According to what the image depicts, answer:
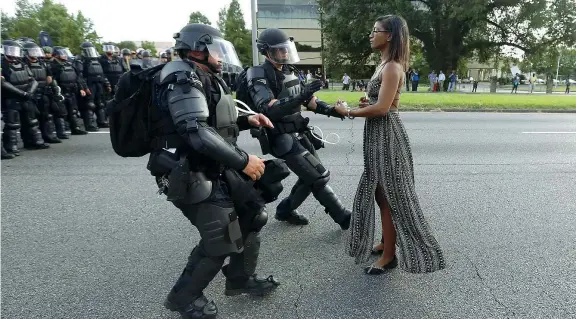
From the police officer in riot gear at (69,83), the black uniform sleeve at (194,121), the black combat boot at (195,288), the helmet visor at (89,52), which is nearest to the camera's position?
the black uniform sleeve at (194,121)

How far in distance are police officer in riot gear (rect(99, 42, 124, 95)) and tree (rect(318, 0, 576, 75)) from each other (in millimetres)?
20578

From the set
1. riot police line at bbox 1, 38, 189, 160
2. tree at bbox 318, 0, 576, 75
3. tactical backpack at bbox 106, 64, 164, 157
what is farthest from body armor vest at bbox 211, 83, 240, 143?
tree at bbox 318, 0, 576, 75

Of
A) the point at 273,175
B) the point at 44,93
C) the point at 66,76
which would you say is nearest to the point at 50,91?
the point at 44,93

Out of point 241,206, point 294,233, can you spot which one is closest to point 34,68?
point 294,233

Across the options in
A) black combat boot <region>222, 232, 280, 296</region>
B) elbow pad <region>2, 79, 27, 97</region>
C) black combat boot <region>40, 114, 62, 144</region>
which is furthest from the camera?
black combat boot <region>40, 114, 62, 144</region>

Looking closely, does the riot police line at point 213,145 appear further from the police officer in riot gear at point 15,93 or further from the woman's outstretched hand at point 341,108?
the police officer in riot gear at point 15,93

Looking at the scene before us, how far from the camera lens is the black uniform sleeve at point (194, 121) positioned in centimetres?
204

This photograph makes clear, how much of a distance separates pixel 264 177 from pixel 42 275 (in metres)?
1.93

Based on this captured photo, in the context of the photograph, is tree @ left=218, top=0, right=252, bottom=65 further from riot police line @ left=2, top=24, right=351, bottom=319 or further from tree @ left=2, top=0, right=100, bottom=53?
riot police line @ left=2, top=24, right=351, bottom=319

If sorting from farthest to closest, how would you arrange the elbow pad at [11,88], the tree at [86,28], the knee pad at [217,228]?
the tree at [86,28] < the elbow pad at [11,88] < the knee pad at [217,228]

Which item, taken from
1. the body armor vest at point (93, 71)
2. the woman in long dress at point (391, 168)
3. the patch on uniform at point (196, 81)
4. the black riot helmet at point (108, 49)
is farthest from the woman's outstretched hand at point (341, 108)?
the black riot helmet at point (108, 49)

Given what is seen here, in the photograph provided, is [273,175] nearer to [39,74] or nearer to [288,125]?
[288,125]

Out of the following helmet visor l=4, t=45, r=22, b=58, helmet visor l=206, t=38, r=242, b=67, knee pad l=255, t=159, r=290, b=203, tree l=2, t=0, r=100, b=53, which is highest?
tree l=2, t=0, r=100, b=53

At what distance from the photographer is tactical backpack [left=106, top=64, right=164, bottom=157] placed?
2.30 metres
